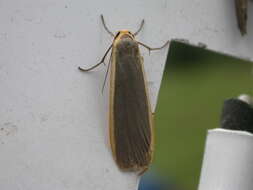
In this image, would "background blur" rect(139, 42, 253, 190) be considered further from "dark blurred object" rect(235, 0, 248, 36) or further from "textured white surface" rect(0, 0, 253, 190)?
"textured white surface" rect(0, 0, 253, 190)

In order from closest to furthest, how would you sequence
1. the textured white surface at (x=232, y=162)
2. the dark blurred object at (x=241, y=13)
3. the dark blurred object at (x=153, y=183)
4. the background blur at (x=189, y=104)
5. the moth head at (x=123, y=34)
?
1. the textured white surface at (x=232, y=162)
2. the moth head at (x=123, y=34)
3. the dark blurred object at (x=241, y=13)
4. the dark blurred object at (x=153, y=183)
5. the background blur at (x=189, y=104)

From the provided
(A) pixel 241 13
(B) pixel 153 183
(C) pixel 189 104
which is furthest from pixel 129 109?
(C) pixel 189 104

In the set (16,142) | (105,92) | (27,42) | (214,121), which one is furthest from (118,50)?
(214,121)

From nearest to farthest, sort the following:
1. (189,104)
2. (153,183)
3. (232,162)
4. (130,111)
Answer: (232,162)
(130,111)
(153,183)
(189,104)

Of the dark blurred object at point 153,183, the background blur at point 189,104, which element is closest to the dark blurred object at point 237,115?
the dark blurred object at point 153,183

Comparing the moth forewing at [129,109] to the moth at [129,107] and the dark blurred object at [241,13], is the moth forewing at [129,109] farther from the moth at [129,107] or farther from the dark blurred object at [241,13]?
the dark blurred object at [241,13]

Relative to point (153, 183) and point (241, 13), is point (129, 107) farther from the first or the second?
point (153, 183)
